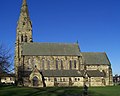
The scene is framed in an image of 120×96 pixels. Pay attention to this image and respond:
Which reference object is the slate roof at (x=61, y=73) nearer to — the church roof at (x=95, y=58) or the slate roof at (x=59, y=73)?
the slate roof at (x=59, y=73)

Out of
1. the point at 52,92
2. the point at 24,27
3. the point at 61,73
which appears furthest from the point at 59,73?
the point at 52,92

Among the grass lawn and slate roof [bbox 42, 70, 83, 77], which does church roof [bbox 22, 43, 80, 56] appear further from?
the grass lawn

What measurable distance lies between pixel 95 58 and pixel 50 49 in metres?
17.1

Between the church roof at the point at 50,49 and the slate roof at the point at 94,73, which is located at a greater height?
the church roof at the point at 50,49

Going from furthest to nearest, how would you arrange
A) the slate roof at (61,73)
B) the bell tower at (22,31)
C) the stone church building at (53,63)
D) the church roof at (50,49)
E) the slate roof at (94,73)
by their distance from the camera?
the bell tower at (22,31)
the church roof at (50,49)
the slate roof at (94,73)
the slate roof at (61,73)
the stone church building at (53,63)

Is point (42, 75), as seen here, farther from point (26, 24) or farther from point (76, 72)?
point (26, 24)

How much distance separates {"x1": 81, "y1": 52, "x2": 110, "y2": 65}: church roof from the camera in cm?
9438

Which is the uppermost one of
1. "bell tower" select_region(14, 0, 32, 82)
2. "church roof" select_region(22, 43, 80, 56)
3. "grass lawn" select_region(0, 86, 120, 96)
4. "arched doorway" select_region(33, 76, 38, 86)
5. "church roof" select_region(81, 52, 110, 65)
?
"bell tower" select_region(14, 0, 32, 82)

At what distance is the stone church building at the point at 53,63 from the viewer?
85.3 meters

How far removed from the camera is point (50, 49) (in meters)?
93.1

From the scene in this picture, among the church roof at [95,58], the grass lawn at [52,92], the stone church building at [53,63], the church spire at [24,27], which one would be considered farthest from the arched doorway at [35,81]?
the grass lawn at [52,92]

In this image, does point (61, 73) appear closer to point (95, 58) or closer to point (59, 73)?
point (59, 73)

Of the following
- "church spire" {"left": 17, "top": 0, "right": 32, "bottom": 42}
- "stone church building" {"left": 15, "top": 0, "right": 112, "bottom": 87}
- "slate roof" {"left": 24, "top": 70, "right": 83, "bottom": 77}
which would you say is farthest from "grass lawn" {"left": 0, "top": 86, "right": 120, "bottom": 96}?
"church spire" {"left": 17, "top": 0, "right": 32, "bottom": 42}

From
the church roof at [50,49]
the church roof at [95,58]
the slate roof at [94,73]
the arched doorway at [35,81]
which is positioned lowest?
the arched doorway at [35,81]
